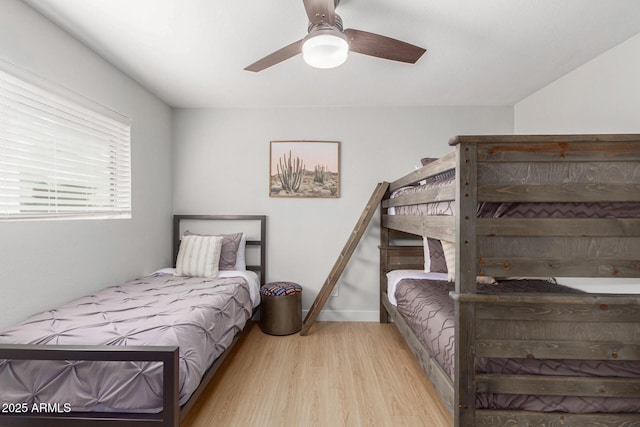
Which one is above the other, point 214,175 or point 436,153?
point 436,153

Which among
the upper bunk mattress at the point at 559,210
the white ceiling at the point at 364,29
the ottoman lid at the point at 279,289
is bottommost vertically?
the ottoman lid at the point at 279,289

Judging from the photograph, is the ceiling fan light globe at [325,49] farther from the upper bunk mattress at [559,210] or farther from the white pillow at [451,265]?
the white pillow at [451,265]

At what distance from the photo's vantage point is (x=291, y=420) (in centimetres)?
173

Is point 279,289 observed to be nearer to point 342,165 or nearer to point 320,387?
point 320,387

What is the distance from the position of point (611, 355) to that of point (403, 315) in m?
1.26

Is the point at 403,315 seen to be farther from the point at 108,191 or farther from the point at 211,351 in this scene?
the point at 108,191

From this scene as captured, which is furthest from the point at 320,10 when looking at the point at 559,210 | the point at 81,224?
the point at 81,224

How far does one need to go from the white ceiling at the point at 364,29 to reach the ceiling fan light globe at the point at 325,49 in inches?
13.3

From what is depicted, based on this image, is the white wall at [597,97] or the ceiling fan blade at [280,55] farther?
the white wall at [597,97]

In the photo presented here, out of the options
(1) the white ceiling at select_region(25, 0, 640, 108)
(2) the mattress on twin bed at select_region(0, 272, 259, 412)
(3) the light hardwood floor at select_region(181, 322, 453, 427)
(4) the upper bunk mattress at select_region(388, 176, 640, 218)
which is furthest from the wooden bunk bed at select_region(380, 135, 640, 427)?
(2) the mattress on twin bed at select_region(0, 272, 259, 412)

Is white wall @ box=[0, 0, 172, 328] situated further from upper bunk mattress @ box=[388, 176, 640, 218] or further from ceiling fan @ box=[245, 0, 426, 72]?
upper bunk mattress @ box=[388, 176, 640, 218]

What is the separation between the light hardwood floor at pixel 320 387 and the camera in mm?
1749

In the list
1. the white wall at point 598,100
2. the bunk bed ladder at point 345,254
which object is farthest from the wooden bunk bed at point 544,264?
the bunk bed ladder at point 345,254

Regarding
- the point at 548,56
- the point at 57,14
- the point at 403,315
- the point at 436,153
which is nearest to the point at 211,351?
the point at 403,315
